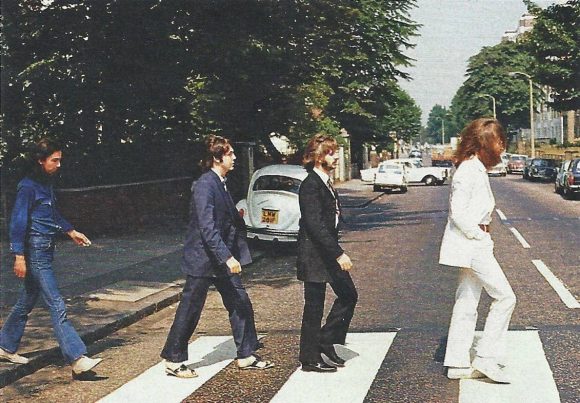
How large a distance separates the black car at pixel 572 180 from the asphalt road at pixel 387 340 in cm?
1706

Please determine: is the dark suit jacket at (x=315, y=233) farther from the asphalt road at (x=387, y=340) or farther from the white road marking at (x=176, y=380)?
the white road marking at (x=176, y=380)

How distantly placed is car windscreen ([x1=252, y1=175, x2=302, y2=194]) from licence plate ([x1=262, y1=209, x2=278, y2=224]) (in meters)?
0.62

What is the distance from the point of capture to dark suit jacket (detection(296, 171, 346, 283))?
6285 mm

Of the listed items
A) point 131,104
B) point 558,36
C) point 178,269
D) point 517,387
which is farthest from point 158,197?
point 558,36

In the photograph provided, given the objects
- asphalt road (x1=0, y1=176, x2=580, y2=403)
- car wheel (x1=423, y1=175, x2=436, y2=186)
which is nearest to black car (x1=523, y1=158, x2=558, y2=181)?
car wheel (x1=423, y1=175, x2=436, y2=186)

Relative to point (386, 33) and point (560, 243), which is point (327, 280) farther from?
point (386, 33)

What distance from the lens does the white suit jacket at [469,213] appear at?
5812 millimetres

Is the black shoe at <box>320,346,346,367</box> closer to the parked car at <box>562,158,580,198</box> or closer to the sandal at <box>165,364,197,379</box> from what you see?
the sandal at <box>165,364,197,379</box>

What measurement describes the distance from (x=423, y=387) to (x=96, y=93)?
48.4 ft

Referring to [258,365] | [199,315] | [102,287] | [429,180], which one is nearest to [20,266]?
[199,315]

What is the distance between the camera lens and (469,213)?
229 inches

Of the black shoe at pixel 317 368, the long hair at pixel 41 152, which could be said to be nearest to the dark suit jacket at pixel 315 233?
the black shoe at pixel 317 368

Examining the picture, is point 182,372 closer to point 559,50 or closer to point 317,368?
point 317,368

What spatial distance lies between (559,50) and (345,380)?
138ft
